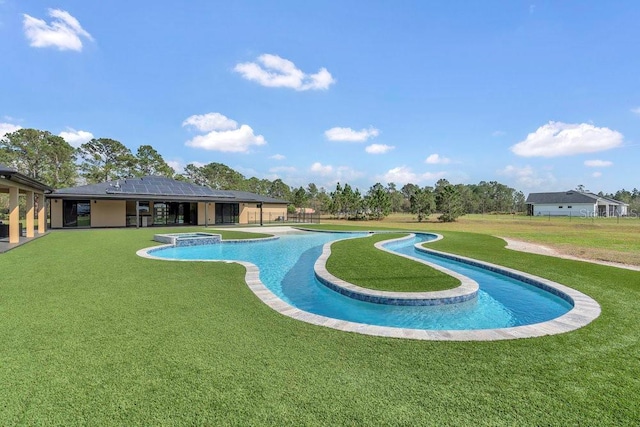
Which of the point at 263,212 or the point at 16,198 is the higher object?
the point at 16,198

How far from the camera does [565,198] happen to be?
53312mm

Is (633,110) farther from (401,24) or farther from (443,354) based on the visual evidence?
(443,354)

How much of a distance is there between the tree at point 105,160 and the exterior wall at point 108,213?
1809 cm

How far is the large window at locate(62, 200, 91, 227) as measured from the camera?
792 inches

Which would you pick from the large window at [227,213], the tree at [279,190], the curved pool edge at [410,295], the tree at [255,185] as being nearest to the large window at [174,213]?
the large window at [227,213]

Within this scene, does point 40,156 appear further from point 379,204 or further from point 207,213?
point 379,204

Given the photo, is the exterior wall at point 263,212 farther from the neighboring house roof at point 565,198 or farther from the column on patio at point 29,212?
the neighboring house roof at point 565,198

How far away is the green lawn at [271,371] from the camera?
229cm

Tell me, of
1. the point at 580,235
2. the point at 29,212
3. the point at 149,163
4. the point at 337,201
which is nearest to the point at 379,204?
the point at 337,201

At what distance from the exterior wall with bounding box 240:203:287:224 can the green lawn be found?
79.4 feet

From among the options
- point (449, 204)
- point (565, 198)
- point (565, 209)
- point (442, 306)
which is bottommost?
point (442, 306)

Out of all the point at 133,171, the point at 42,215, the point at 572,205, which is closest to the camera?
the point at 42,215

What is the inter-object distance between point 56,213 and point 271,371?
77.3ft

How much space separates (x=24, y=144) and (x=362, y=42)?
34398 mm
